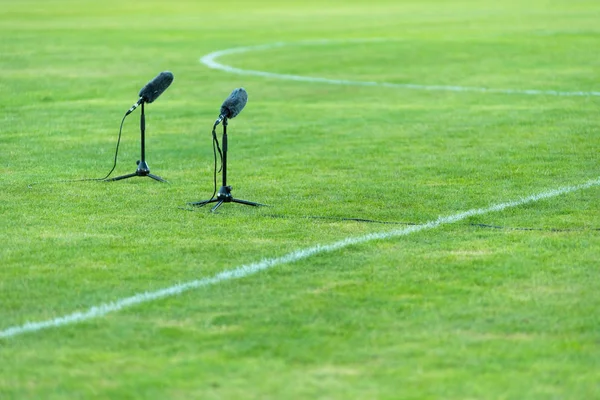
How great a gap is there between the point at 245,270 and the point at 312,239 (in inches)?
43.6

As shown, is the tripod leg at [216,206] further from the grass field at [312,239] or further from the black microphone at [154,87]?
the black microphone at [154,87]

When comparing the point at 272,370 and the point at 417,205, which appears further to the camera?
the point at 417,205

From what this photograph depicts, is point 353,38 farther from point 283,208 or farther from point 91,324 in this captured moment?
point 91,324

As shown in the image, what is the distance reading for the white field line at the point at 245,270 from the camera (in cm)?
679

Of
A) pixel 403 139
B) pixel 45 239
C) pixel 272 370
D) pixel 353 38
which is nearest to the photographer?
pixel 272 370

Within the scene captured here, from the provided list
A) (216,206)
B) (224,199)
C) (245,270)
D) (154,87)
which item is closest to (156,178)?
(154,87)

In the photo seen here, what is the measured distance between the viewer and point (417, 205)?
10172 millimetres

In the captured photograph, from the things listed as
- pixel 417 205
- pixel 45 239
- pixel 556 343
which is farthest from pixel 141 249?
pixel 556 343

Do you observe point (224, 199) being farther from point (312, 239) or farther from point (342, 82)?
point (342, 82)

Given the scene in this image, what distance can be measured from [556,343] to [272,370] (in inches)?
56.5

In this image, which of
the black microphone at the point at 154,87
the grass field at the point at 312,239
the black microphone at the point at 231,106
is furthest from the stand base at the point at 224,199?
the black microphone at the point at 154,87

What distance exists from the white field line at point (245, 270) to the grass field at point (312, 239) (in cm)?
5

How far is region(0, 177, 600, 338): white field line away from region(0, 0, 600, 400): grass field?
0.05 m

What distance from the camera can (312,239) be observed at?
29.3 feet
